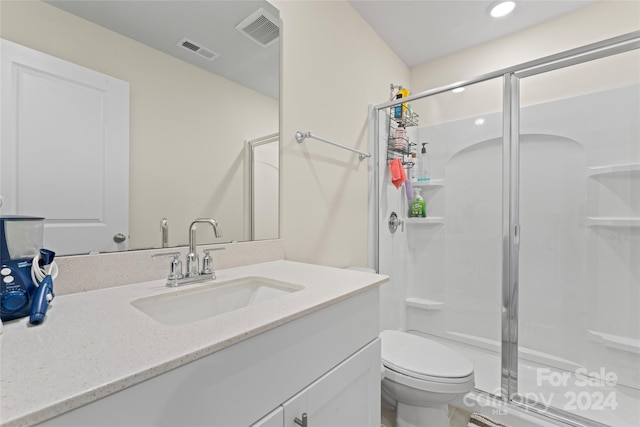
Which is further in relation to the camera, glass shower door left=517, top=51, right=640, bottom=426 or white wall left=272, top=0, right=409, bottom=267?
glass shower door left=517, top=51, right=640, bottom=426

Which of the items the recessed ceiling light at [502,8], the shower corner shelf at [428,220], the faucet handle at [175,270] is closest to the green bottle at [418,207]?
the shower corner shelf at [428,220]

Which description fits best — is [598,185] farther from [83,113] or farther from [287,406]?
[83,113]

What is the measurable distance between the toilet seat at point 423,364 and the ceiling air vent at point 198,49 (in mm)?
1455

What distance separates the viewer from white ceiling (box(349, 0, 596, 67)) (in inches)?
71.7

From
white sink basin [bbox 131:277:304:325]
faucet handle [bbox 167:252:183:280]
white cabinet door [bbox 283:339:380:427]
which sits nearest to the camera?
white cabinet door [bbox 283:339:380:427]

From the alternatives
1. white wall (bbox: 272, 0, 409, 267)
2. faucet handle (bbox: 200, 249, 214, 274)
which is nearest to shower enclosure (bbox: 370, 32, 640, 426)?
white wall (bbox: 272, 0, 409, 267)

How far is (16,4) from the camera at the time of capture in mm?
723

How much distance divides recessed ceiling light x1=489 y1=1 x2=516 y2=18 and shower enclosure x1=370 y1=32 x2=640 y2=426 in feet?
1.37

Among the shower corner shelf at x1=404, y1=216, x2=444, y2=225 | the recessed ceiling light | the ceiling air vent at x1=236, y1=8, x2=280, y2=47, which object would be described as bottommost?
the shower corner shelf at x1=404, y1=216, x2=444, y2=225

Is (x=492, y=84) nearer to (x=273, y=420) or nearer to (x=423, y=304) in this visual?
(x=423, y=304)

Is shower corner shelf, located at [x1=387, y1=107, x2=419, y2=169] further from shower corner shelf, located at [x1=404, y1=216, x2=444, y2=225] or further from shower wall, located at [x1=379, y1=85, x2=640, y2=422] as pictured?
shower corner shelf, located at [x1=404, y1=216, x2=444, y2=225]

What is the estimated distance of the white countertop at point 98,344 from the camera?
0.36 m

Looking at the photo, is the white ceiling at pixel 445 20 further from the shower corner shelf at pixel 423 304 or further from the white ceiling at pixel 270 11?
the shower corner shelf at pixel 423 304

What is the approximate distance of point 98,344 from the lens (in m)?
0.50
